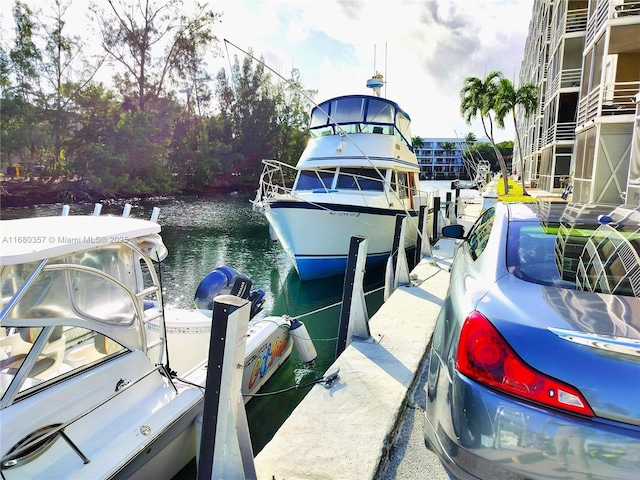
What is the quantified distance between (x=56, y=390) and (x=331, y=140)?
32.8ft

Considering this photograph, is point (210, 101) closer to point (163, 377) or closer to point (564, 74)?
point (564, 74)

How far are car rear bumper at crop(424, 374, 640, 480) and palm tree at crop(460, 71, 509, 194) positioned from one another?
28471mm

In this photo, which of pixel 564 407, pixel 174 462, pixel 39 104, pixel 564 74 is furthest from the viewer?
pixel 39 104

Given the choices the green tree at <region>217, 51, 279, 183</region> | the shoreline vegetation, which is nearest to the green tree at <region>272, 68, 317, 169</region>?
the green tree at <region>217, 51, 279, 183</region>

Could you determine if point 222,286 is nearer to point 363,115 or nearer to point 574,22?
point 363,115

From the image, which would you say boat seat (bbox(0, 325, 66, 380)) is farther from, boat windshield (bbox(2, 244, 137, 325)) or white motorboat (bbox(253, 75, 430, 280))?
white motorboat (bbox(253, 75, 430, 280))

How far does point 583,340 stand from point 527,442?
469 mm

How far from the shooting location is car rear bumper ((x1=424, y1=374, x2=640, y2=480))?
155cm

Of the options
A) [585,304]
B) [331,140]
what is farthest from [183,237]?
[585,304]

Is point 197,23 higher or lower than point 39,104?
higher

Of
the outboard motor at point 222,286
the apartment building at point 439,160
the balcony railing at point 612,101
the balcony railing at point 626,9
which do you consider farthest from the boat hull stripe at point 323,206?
the apartment building at point 439,160

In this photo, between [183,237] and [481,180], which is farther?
[481,180]

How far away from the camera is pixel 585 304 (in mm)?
1938

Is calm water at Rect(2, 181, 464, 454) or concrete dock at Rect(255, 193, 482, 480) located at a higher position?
concrete dock at Rect(255, 193, 482, 480)
